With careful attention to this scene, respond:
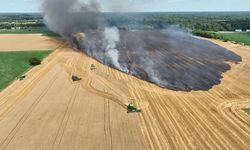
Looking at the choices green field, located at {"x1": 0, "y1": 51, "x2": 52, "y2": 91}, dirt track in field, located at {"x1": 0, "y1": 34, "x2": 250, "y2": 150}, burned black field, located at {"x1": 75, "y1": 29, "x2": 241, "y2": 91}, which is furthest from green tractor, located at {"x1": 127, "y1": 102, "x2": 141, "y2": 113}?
green field, located at {"x1": 0, "y1": 51, "x2": 52, "y2": 91}

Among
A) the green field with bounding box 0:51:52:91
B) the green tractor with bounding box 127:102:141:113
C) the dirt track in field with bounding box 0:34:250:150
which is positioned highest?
the green tractor with bounding box 127:102:141:113

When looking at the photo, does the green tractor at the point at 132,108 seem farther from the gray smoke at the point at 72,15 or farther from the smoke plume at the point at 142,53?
the gray smoke at the point at 72,15

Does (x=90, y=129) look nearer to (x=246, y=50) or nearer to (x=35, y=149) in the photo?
(x=35, y=149)

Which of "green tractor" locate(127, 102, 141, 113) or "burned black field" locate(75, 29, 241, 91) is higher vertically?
"green tractor" locate(127, 102, 141, 113)

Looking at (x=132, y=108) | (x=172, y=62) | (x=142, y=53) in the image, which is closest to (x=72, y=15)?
(x=142, y=53)

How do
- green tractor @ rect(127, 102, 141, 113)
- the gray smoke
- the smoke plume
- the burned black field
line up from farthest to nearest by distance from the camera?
the gray smoke, the smoke plume, the burned black field, green tractor @ rect(127, 102, 141, 113)

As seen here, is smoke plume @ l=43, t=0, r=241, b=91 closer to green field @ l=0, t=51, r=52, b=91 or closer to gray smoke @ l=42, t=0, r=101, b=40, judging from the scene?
gray smoke @ l=42, t=0, r=101, b=40

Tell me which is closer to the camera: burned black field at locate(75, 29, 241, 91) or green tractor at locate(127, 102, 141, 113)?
green tractor at locate(127, 102, 141, 113)

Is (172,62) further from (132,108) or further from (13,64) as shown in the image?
(13,64)
